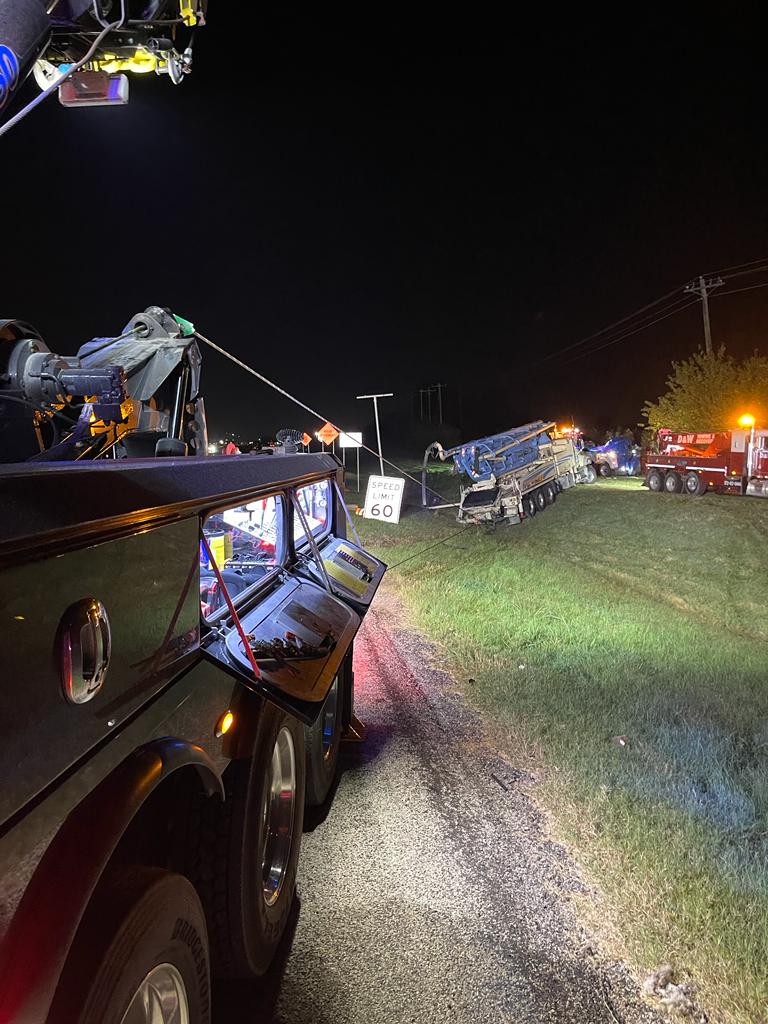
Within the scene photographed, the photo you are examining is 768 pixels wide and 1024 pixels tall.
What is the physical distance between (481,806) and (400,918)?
4.13 feet

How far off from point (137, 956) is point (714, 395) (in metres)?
46.8

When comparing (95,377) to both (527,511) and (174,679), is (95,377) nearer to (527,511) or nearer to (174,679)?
(174,679)

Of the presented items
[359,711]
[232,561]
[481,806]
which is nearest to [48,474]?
[232,561]

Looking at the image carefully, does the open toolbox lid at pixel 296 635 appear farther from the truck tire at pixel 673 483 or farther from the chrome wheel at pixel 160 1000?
the truck tire at pixel 673 483

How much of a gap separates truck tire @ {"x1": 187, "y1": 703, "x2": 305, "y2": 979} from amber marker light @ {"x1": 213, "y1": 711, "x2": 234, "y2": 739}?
0.59ft

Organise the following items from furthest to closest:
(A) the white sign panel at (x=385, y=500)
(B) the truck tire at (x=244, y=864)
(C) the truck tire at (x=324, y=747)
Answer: (A) the white sign panel at (x=385, y=500) < (C) the truck tire at (x=324, y=747) < (B) the truck tire at (x=244, y=864)

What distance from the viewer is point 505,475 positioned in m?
21.3

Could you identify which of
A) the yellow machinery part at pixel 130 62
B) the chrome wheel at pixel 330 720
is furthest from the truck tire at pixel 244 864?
the yellow machinery part at pixel 130 62

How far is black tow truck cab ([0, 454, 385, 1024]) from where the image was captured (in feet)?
4.22

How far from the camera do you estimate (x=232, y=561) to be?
13.7 feet

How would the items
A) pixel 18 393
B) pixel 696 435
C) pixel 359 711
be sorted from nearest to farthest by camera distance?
1. pixel 18 393
2. pixel 359 711
3. pixel 696 435

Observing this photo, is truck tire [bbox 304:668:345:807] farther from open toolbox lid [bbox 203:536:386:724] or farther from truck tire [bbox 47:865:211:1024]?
truck tire [bbox 47:865:211:1024]

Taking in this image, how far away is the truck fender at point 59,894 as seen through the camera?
1.22 meters

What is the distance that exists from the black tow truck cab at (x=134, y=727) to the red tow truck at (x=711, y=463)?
993 inches
